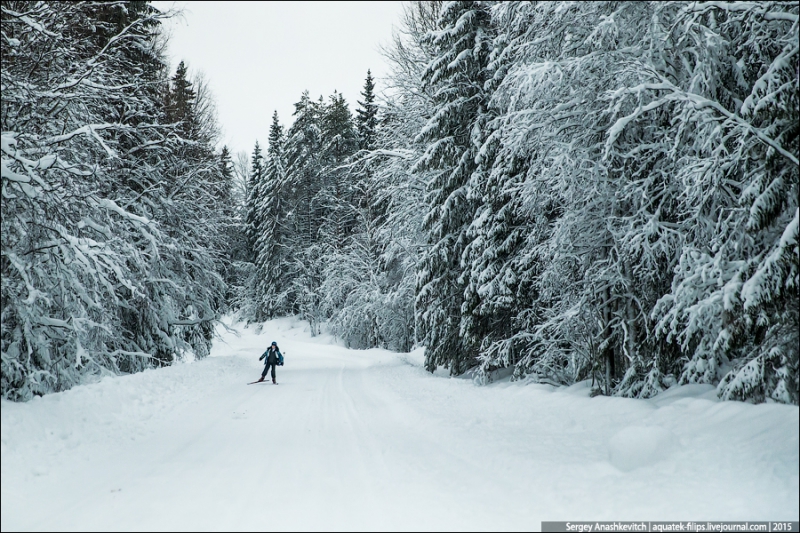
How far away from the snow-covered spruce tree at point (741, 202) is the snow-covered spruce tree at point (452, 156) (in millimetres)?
7913

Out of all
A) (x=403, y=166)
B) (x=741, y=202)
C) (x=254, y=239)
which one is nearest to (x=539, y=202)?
(x=741, y=202)

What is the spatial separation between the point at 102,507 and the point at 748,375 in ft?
26.5

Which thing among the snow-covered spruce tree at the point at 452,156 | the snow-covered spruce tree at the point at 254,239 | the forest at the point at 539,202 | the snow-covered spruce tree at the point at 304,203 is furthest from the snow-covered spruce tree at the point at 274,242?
the snow-covered spruce tree at the point at 452,156

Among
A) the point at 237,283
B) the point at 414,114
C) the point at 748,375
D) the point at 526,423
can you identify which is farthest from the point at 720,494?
the point at 237,283

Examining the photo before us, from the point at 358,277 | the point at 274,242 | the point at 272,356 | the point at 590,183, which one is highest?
the point at 274,242

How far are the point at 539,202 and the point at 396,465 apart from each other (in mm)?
7057

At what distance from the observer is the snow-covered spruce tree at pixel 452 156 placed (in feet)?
51.9

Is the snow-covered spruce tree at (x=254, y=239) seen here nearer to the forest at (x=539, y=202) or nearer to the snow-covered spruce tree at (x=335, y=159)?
the snow-covered spruce tree at (x=335, y=159)

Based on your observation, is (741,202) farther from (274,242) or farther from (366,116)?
(274,242)

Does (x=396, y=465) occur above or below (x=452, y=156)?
below

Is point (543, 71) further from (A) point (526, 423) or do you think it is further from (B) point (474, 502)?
(B) point (474, 502)

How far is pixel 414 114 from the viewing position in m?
19.8

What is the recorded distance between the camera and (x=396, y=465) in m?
6.42

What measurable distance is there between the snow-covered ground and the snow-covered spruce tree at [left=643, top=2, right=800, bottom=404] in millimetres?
655
